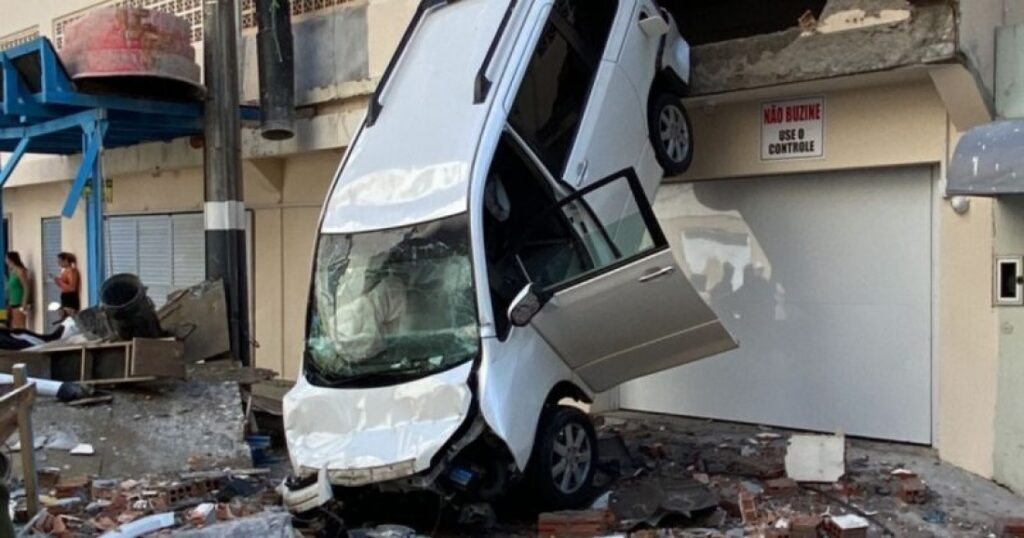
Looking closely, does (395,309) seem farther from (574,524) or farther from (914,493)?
(914,493)

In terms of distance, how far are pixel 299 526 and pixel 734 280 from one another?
490cm

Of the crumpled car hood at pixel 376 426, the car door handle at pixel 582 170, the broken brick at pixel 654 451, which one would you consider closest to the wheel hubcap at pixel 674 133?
the car door handle at pixel 582 170

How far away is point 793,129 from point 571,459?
3730 mm

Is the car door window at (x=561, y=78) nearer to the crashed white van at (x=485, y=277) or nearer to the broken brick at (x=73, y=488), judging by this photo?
the crashed white van at (x=485, y=277)

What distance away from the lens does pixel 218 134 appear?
37.2 feet

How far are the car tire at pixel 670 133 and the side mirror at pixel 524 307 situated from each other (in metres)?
2.48

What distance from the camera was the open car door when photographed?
6527mm

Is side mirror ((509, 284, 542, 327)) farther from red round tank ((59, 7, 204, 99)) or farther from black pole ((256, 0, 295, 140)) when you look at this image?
red round tank ((59, 7, 204, 99))

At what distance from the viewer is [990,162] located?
6.32 meters

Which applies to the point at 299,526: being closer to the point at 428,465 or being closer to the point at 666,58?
the point at 428,465

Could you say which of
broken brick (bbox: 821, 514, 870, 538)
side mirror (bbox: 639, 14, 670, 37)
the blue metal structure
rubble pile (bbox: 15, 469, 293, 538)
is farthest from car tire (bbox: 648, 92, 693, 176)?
the blue metal structure

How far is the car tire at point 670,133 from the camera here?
27.1 ft

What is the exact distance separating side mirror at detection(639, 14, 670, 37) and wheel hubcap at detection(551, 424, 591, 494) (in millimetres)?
3406

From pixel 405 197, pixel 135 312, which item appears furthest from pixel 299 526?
pixel 135 312
